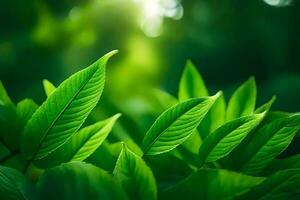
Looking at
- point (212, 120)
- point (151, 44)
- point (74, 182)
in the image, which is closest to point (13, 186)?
point (74, 182)

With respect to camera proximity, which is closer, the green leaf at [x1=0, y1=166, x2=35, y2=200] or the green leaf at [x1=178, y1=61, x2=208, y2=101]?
the green leaf at [x1=0, y1=166, x2=35, y2=200]

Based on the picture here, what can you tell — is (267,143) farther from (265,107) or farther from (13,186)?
(13,186)

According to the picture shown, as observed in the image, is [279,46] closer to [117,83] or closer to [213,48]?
[213,48]

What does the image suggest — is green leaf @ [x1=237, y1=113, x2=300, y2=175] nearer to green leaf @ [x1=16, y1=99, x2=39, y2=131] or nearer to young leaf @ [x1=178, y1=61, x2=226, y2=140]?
young leaf @ [x1=178, y1=61, x2=226, y2=140]

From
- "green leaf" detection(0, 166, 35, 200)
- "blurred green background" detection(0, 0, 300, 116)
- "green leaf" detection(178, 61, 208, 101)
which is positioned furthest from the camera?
"blurred green background" detection(0, 0, 300, 116)

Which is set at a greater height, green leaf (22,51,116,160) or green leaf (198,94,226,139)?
green leaf (22,51,116,160)

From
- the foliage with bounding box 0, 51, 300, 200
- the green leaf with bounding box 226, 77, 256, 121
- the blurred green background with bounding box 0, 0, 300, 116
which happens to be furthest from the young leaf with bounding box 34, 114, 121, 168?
the blurred green background with bounding box 0, 0, 300, 116
